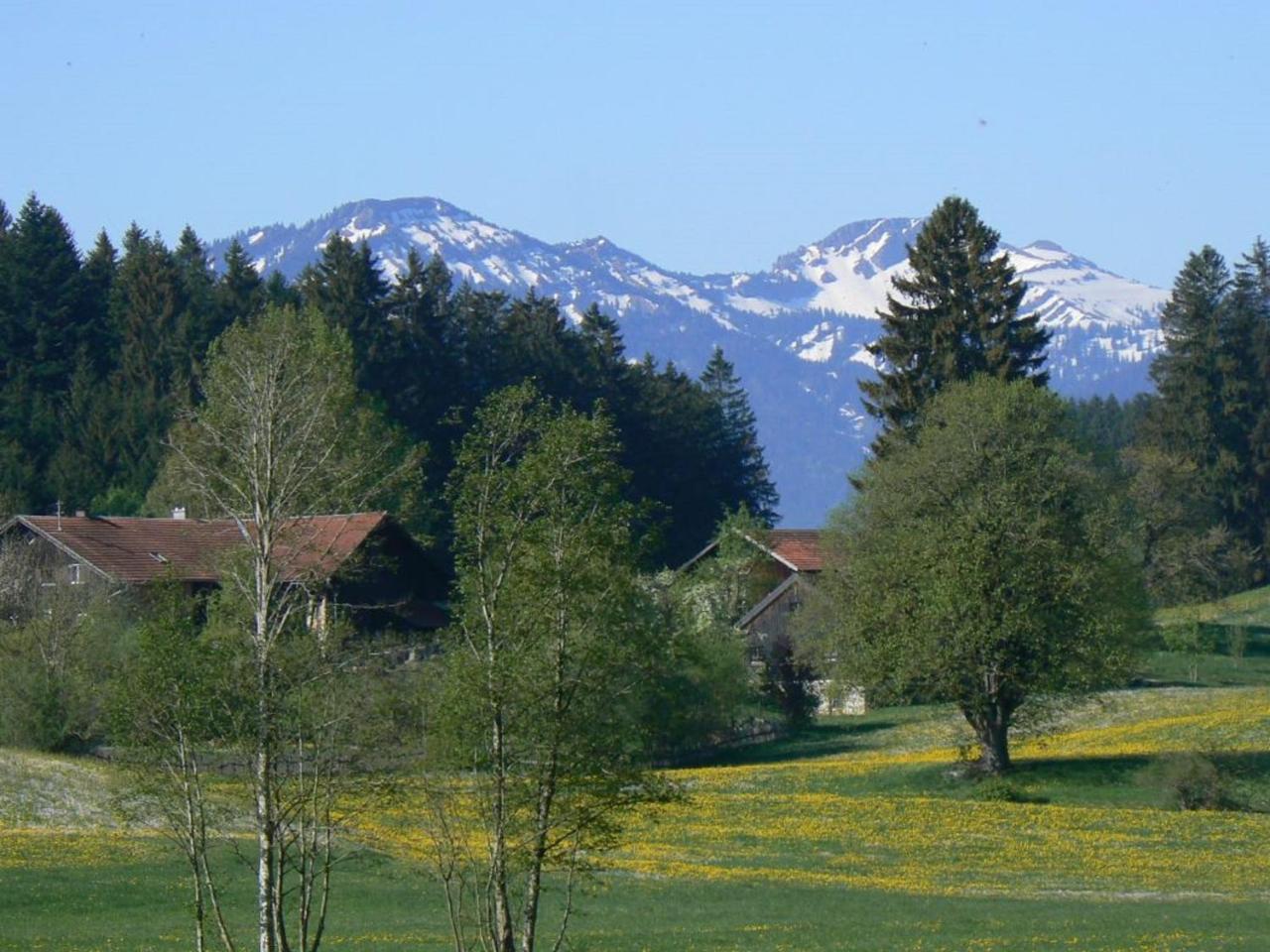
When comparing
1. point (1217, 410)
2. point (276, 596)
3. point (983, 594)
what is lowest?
point (276, 596)

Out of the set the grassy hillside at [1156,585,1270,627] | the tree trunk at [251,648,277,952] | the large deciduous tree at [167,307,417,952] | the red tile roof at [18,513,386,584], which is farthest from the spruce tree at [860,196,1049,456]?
the tree trunk at [251,648,277,952]

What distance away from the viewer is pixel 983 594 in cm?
4662

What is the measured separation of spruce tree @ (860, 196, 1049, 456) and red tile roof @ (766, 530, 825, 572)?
27.5ft

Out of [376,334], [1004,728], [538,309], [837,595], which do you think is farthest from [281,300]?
[1004,728]

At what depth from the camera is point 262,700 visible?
63.7ft

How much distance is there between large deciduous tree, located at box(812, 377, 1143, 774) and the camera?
46125 mm

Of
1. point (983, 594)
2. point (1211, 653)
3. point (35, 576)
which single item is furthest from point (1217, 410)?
point (35, 576)

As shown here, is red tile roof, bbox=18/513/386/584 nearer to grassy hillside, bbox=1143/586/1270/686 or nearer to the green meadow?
the green meadow

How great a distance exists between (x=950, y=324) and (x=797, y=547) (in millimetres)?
14318

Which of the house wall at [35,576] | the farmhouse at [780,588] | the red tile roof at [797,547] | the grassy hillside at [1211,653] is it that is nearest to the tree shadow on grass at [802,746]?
the farmhouse at [780,588]

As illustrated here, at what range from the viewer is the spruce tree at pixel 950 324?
74938 millimetres

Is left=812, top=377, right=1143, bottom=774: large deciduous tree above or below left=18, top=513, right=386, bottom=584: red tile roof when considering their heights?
below

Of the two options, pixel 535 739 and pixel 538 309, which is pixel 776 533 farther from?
pixel 535 739

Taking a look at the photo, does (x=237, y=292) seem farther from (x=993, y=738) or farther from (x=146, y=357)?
(x=993, y=738)
